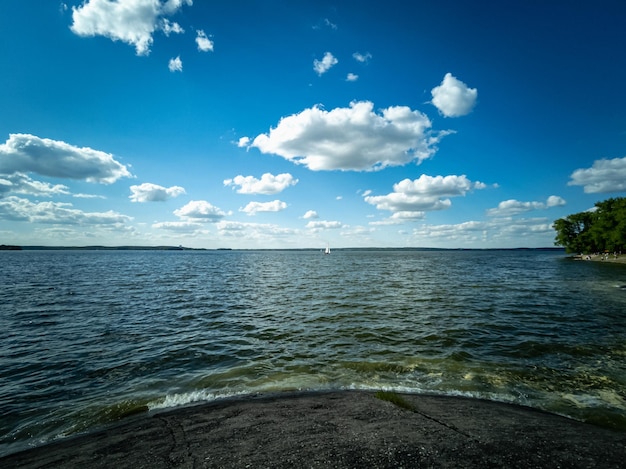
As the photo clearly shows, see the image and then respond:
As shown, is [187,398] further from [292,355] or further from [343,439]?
[343,439]

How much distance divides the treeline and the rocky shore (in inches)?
4852

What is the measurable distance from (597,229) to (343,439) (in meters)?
145

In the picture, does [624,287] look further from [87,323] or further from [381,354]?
[87,323]

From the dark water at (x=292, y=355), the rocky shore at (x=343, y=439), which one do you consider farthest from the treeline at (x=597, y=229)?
the rocky shore at (x=343, y=439)

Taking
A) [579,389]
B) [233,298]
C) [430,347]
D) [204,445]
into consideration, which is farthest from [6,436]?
[233,298]

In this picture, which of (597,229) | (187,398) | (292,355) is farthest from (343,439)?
(597,229)

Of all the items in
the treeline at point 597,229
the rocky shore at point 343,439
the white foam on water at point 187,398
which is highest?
the treeline at point 597,229

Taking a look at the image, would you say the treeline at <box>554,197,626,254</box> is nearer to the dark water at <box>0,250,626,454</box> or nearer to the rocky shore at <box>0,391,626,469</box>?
the dark water at <box>0,250,626,454</box>

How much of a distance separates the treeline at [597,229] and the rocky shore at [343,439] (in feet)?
404

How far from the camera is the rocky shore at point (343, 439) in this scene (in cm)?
587

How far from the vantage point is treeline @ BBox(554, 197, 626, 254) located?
310 ft

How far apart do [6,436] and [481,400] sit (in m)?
14.9

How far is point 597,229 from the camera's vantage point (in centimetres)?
10694

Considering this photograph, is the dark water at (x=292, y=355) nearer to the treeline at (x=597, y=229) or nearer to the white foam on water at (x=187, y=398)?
the white foam on water at (x=187, y=398)
